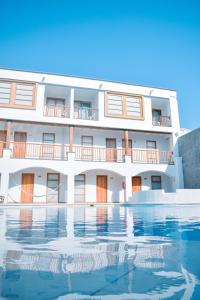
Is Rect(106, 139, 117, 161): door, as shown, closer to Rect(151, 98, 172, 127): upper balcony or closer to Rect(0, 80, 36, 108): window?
Rect(151, 98, 172, 127): upper balcony

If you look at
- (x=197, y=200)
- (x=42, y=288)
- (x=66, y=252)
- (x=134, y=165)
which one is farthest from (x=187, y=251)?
(x=134, y=165)

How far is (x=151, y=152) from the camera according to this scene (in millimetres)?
17547

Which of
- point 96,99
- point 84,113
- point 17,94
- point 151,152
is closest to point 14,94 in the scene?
point 17,94

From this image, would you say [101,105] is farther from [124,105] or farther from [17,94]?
[17,94]

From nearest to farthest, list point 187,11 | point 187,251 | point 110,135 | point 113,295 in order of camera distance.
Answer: point 113,295 < point 187,251 < point 187,11 < point 110,135

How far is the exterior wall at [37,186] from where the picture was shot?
47.5 feet

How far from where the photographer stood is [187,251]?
181cm

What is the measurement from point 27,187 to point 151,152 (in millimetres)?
9983

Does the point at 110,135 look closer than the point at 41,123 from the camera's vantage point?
No

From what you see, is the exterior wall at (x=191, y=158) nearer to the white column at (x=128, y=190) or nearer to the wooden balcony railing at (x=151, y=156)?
the wooden balcony railing at (x=151, y=156)

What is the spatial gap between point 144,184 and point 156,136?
421 centimetres

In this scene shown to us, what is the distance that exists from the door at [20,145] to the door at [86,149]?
426cm

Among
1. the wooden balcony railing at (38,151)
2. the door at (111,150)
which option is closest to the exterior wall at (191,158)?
the door at (111,150)

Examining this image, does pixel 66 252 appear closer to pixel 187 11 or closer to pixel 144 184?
pixel 144 184
